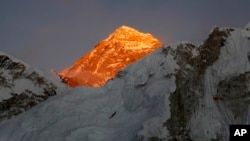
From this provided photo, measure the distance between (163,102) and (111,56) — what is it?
271 feet

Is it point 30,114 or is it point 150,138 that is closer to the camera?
point 150,138

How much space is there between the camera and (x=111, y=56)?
147750mm

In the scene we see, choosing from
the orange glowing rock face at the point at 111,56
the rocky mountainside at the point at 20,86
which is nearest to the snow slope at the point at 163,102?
the rocky mountainside at the point at 20,86

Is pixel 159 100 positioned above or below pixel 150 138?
above

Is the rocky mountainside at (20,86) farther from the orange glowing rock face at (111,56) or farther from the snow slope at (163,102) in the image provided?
the orange glowing rock face at (111,56)

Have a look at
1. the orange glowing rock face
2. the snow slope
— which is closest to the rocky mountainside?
the snow slope

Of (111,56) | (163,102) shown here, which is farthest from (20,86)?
Answer: (111,56)

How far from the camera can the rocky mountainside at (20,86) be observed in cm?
9134

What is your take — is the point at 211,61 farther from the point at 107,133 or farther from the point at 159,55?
the point at 107,133

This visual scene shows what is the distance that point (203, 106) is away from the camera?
66.8 metres

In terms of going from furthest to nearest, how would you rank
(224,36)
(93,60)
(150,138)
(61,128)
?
(93,60), (224,36), (61,128), (150,138)

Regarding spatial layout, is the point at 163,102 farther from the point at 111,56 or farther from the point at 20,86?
the point at 111,56

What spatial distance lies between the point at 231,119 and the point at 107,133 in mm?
16005

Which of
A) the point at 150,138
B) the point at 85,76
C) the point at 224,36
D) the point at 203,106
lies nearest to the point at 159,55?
the point at 224,36
